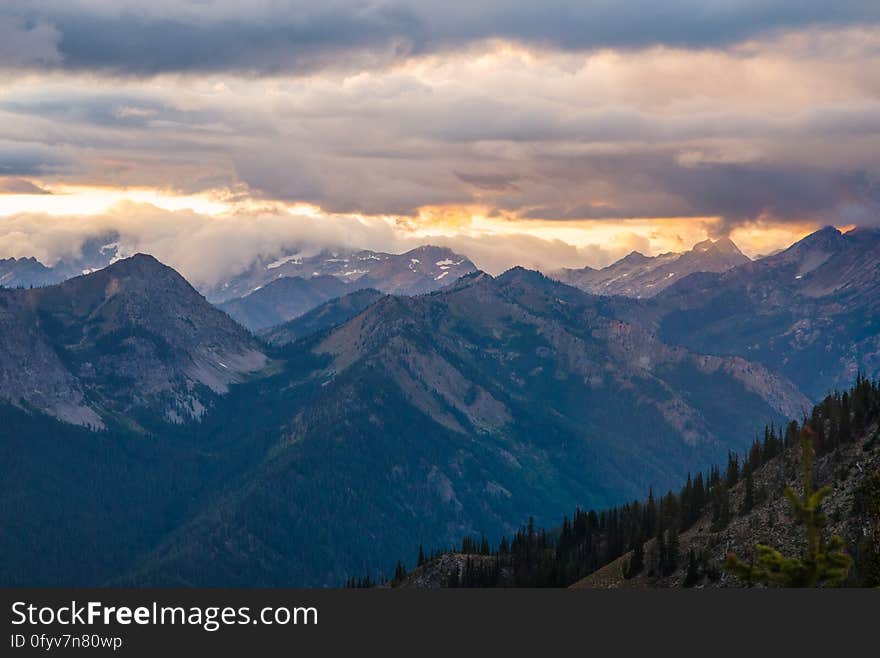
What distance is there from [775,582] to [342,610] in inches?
1607

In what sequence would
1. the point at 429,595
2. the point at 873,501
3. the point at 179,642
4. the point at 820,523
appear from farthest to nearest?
the point at 873,501, the point at 429,595, the point at 179,642, the point at 820,523

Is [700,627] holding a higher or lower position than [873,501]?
lower

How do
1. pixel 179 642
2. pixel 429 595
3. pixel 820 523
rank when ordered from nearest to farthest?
pixel 820 523
pixel 179 642
pixel 429 595

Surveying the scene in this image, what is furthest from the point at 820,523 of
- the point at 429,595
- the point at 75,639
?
the point at 75,639

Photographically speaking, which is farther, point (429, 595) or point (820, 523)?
point (429, 595)

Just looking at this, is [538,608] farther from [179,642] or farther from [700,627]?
[179,642]

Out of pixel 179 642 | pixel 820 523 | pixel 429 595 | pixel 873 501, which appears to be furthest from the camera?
pixel 873 501

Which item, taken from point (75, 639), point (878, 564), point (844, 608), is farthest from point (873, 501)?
point (75, 639)

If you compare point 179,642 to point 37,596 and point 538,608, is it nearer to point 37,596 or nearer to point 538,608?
point 37,596

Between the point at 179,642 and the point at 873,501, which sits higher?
the point at 873,501

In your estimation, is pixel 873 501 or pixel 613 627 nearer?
pixel 613 627

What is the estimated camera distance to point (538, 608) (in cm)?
12800

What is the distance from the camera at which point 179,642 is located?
4599 inches

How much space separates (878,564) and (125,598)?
8184cm
